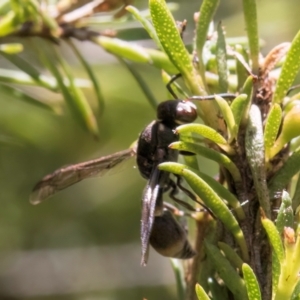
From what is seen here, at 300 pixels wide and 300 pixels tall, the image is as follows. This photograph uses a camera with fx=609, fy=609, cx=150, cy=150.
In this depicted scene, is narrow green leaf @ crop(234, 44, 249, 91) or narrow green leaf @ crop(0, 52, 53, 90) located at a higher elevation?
narrow green leaf @ crop(234, 44, 249, 91)

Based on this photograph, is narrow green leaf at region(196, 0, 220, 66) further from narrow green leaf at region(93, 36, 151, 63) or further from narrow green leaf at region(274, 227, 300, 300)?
narrow green leaf at region(274, 227, 300, 300)

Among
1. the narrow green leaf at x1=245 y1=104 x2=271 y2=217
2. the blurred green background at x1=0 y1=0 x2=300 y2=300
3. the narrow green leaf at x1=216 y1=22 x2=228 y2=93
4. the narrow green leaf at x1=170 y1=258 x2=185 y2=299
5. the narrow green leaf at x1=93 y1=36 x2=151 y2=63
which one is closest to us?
the narrow green leaf at x1=245 y1=104 x2=271 y2=217

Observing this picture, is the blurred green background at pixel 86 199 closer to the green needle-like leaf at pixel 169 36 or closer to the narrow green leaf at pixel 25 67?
the narrow green leaf at pixel 25 67

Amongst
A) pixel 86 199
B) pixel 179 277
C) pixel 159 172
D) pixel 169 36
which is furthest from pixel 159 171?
pixel 86 199

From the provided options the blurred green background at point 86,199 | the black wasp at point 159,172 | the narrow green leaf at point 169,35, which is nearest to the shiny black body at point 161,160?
the black wasp at point 159,172

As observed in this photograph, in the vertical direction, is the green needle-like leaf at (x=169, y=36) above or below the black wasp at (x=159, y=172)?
above

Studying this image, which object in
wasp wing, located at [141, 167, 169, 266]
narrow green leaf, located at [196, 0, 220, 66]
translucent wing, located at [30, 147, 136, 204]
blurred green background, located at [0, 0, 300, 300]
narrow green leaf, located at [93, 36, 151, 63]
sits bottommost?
blurred green background, located at [0, 0, 300, 300]

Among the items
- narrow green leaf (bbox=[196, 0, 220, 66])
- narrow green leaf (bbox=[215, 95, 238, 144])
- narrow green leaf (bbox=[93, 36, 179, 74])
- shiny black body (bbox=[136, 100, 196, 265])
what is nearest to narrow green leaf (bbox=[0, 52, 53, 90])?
narrow green leaf (bbox=[93, 36, 179, 74])
